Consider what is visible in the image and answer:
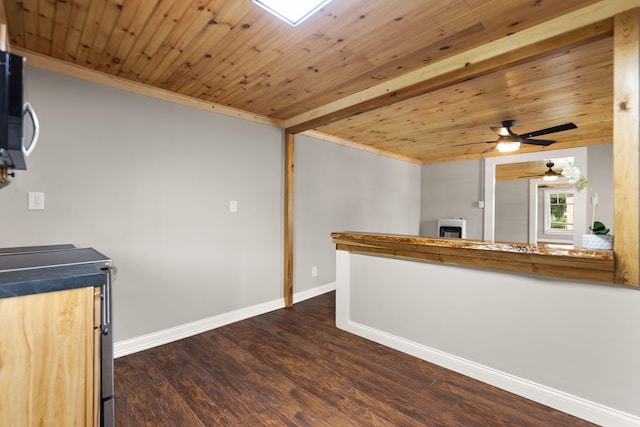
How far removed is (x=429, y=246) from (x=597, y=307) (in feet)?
3.23

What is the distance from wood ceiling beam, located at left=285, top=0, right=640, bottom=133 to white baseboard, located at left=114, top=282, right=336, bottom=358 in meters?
2.33

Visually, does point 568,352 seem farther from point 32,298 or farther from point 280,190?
point 280,190

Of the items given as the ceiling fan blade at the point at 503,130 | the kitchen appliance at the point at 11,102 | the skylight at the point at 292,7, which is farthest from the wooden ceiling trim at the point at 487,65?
the kitchen appliance at the point at 11,102

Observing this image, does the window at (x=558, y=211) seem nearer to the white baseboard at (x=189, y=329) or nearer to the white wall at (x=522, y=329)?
the white wall at (x=522, y=329)

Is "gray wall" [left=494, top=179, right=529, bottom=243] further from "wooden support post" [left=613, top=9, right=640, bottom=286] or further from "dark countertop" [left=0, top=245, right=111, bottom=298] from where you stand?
"dark countertop" [left=0, top=245, right=111, bottom=298]

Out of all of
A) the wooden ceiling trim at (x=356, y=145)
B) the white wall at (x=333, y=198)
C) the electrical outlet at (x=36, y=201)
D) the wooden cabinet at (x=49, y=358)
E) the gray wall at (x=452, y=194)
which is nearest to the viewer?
the wooden cabinet at (x=49, y=358)

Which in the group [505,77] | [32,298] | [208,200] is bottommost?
[32,298]

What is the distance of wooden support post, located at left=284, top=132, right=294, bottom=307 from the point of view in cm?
356

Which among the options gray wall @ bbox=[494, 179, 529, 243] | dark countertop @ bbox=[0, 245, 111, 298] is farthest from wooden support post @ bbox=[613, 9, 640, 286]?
gray wall @ bbox=[494, 179, 529, 243]

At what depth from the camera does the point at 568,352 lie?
176 centimetres

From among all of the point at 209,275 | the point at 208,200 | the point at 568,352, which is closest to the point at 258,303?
the point at 209,275

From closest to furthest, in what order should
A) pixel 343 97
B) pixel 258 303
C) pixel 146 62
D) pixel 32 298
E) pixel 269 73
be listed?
1. pixel 32 298
2. pixel 146 62
3. pixel 269 73
4. pixel 343 97
5. pixel 258 303

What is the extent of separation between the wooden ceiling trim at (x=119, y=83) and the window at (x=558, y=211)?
7.51m

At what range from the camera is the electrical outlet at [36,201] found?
6.75ft
